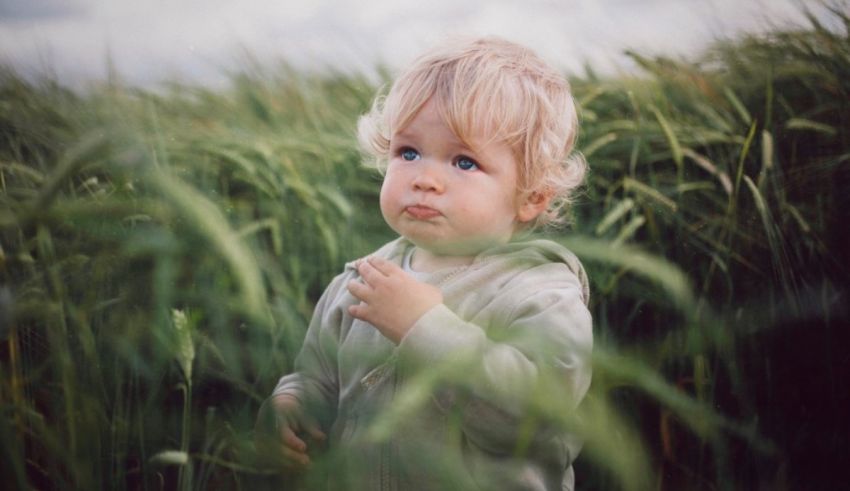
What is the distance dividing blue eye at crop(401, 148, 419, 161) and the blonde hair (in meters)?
0.03

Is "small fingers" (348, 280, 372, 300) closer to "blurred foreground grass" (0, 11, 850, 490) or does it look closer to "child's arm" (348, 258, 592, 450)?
"child's arm" (348, 258, 592, 450)

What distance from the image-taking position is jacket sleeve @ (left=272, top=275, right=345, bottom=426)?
3.80 feet

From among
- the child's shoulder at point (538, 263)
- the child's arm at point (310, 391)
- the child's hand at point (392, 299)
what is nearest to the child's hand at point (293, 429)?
the child's arm at point (310, 391)

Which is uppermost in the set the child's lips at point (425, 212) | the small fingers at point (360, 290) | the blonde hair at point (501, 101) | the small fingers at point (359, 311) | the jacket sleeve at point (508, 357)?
the blonde hair at point (501, 101)

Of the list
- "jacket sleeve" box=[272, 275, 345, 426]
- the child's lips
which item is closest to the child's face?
the child's lips

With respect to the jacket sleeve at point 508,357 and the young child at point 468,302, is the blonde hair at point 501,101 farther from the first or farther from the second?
the jacket sleeve at point 508,357

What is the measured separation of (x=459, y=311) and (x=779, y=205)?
512mm

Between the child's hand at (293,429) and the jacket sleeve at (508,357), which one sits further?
the child's hand at (293,429)

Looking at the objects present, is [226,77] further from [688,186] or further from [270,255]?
[688,186]

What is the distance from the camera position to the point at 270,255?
4.42 feet

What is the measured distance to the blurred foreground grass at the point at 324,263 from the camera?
1.08m

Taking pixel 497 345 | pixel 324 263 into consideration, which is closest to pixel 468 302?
pixel 497 345

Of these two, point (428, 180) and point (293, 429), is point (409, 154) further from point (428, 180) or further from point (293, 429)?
point (293, 429)

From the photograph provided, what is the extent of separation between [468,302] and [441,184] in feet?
0.45
